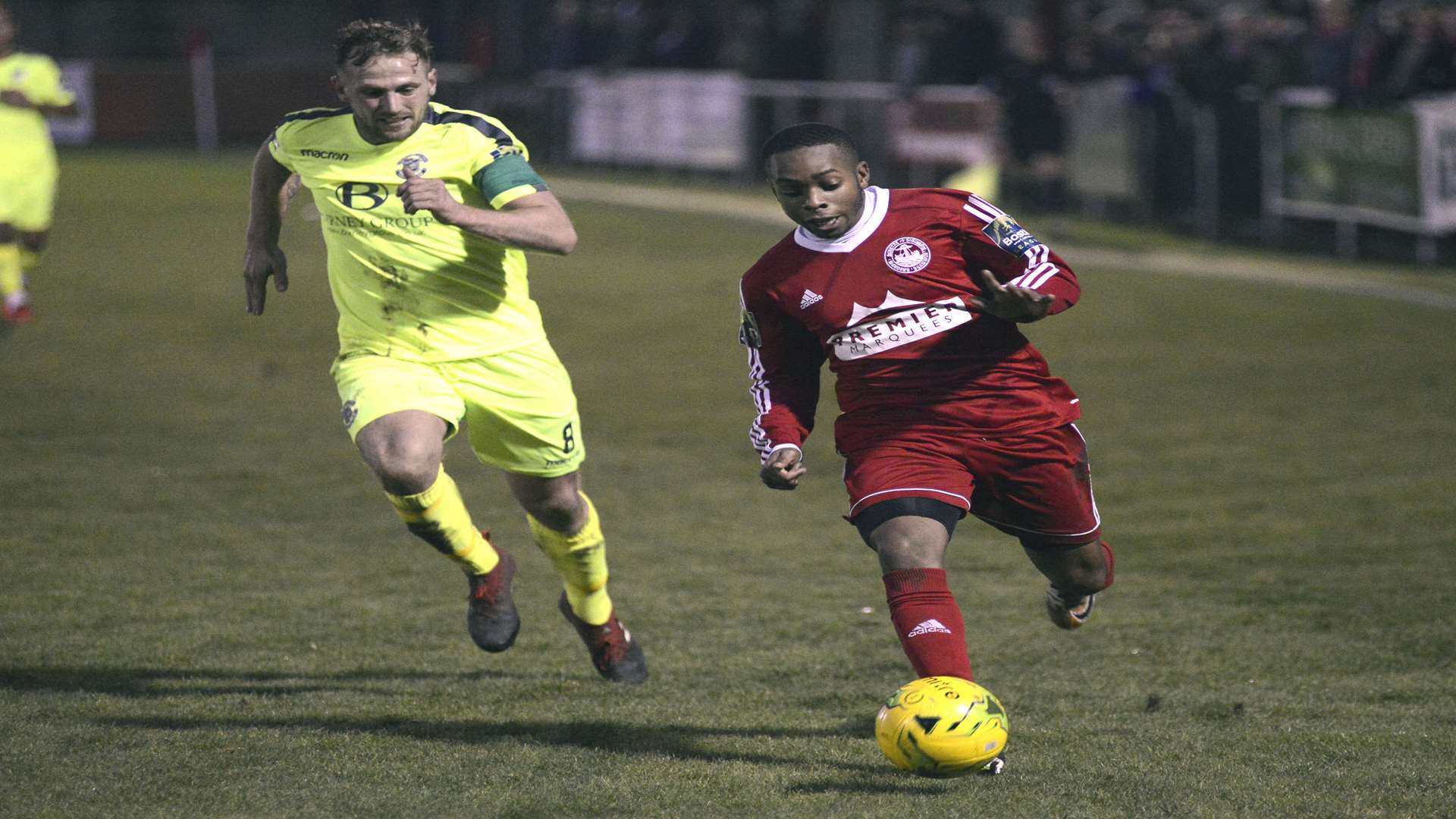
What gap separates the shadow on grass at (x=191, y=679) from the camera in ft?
17.3

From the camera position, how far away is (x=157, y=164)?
27609 mm

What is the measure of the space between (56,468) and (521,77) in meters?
23.4

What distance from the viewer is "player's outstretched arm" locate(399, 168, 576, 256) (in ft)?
15.3

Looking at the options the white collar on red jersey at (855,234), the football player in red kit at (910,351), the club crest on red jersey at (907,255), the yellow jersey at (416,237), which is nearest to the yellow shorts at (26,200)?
the yellow jersey at (416,237)

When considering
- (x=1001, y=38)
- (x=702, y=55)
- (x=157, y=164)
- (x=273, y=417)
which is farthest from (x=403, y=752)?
(x=157, y=164)

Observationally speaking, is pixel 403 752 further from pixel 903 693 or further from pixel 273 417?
pixel 273 417

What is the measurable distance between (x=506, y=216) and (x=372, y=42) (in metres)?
0.65

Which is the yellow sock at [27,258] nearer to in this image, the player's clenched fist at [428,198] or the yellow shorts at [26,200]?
the yellow shorts at [26,200]

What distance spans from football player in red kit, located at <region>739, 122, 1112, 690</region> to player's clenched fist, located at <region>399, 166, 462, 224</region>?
817mm

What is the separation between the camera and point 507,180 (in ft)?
16.8

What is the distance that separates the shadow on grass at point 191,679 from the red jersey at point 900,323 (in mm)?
1489

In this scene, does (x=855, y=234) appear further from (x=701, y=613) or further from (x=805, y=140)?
(x=701, y=613)

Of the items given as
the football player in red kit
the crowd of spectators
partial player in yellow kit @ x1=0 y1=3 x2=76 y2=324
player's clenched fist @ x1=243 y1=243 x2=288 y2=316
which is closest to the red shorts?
the football player in red kit

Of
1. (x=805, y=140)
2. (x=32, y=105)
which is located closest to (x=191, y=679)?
(x=805, y=140)
